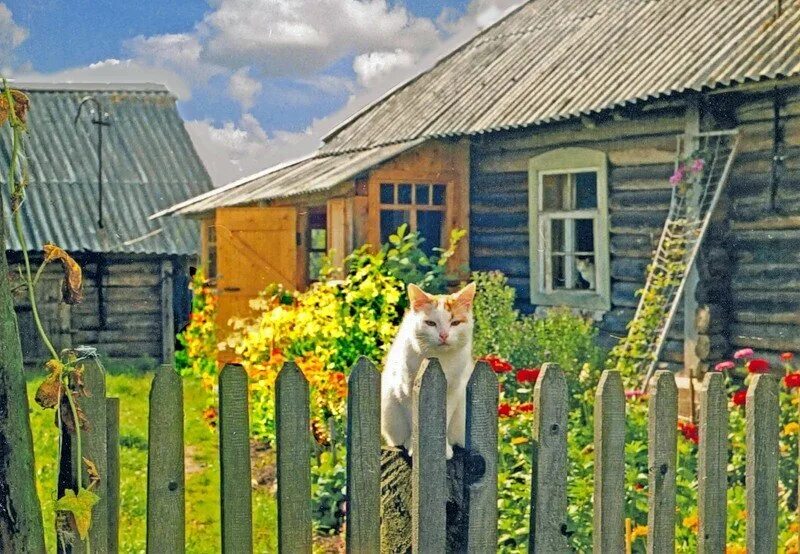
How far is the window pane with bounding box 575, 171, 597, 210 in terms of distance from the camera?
35.5 feet

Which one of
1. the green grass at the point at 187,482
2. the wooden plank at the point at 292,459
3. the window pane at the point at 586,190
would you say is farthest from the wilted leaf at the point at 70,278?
the window pane at the point at 586,190

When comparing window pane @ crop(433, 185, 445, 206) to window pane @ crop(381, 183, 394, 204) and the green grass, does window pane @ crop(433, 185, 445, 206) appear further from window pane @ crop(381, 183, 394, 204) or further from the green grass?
the green grass

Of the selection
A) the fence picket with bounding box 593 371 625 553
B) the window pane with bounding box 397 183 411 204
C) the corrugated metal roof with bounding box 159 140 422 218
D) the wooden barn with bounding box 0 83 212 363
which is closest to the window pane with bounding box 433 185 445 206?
the window pane with bounding box 397 183 411 204

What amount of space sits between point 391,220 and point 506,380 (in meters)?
Result: 4.08

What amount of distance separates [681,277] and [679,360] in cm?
72

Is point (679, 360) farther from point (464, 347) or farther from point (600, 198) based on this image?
point (464, 347)

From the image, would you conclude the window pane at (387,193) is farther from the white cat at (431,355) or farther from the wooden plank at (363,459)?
the wooden plank at (363,459)

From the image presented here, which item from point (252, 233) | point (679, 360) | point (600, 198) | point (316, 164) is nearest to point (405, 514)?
point (679, 360)

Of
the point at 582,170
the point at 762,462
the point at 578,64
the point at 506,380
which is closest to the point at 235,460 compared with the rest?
the point at 762,462

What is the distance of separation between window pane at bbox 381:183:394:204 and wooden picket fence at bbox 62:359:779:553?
913 cm

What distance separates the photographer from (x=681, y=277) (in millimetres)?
9391

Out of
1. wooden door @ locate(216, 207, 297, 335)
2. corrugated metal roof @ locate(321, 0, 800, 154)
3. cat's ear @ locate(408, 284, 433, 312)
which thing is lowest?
cat's ear @ locate(408, 284, 433, 312)

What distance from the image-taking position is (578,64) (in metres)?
10.9

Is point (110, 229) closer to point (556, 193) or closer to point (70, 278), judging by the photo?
point (556, 193)
